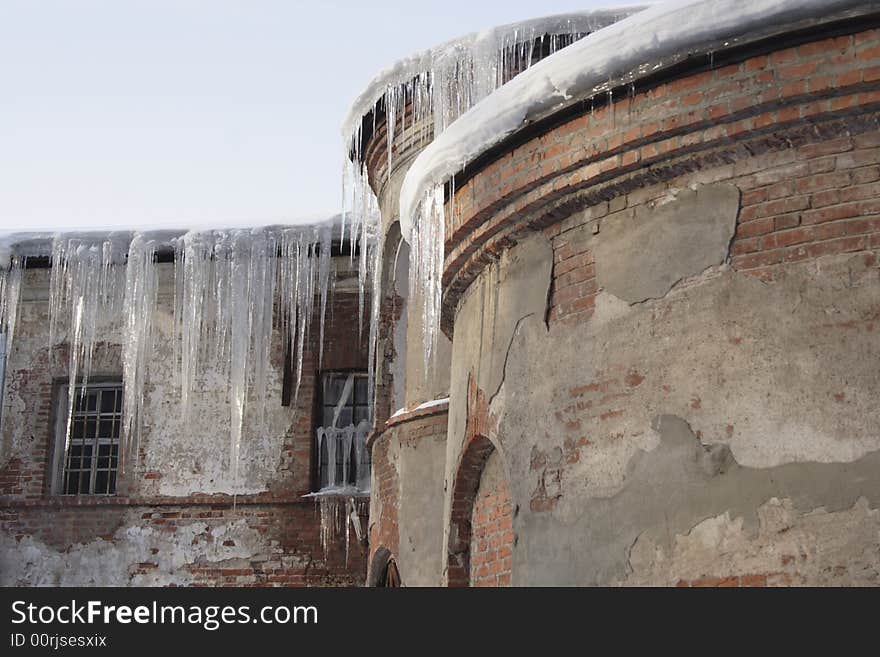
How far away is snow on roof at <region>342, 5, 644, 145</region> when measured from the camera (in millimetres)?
10852

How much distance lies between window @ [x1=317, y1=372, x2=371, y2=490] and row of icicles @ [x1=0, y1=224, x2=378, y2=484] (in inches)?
17.3

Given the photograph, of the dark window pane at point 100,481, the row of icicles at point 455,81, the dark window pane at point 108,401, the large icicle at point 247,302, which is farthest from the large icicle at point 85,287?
the row of icicles at point 455,81

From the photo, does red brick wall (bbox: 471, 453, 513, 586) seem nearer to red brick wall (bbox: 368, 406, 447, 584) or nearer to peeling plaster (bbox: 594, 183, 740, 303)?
peeling plaster (bbox: 594, 183, 740, 303)

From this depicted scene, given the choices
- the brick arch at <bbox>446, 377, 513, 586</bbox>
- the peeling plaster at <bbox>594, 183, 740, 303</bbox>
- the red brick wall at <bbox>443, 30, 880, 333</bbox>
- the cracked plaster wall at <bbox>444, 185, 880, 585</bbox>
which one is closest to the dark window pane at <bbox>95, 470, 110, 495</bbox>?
the brick arch at <bbox>446, 377, 513, 586</bbox>

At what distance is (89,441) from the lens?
48.2 feet

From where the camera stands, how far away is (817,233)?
487 cm

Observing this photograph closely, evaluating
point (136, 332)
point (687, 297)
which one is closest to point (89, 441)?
point (136, 332)

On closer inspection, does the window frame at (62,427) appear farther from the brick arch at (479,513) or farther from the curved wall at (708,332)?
the curved wall at (708,332)

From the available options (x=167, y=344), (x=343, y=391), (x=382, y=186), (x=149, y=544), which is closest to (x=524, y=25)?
(x=382, y=186)

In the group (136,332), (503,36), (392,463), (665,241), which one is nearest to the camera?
(665,241)

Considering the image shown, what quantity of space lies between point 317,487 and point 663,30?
31.6 ft

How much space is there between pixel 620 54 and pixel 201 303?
31.8 feet

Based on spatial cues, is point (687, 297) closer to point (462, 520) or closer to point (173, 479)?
point (462, 520)

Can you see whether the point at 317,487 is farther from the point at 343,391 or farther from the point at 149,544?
→ the point at 149,544
